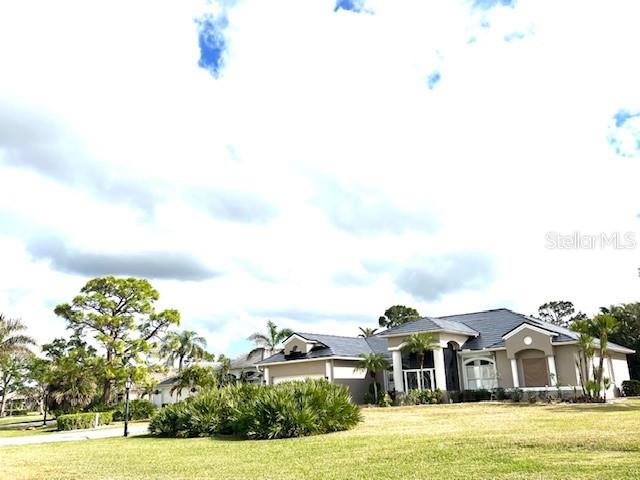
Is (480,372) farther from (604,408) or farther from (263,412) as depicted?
(263,412)

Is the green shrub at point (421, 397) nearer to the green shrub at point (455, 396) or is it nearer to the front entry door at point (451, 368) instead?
the green shrub at point (455, 396)

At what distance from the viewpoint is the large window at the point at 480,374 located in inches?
1473

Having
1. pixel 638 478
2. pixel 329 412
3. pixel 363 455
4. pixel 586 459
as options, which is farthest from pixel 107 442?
pixel 638 478

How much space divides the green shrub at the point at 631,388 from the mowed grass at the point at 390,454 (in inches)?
776

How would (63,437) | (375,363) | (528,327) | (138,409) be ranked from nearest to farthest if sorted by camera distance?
1. (63,437)
2. (528,327)
3. (375,363)
4. (138,409)

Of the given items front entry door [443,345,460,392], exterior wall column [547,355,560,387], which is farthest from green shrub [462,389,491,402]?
exterior wall column [547,355,560,387]

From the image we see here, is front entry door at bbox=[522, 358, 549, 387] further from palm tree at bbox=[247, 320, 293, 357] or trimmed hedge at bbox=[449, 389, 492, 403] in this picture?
palm tree at bbox=[247, 320, 293, 357]

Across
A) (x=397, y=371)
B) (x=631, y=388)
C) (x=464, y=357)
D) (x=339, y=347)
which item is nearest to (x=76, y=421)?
(x=339, y=347)

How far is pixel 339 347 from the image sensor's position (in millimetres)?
42438

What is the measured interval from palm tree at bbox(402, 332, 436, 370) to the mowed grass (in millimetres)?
14721

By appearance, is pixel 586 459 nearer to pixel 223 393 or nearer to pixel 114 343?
pixel 223 393

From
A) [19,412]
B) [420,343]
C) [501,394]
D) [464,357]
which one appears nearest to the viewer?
[501,394]

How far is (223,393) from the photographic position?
23.5 m

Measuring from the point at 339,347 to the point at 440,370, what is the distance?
836 cm
